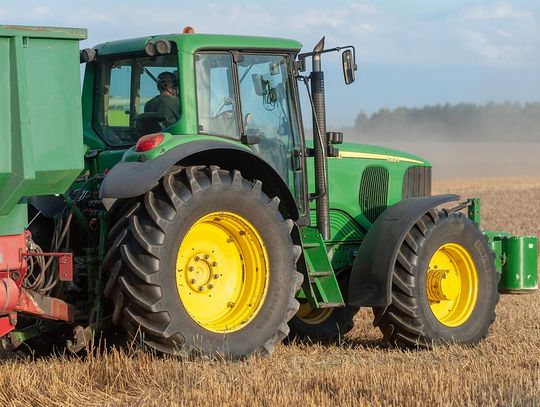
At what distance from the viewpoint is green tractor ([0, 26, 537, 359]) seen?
603 centimetres

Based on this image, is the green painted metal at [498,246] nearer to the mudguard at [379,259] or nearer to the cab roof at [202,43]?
the mudguard at [379,259]

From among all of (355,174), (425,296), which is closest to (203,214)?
(425,296)

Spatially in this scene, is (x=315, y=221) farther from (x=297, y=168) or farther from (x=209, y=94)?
(x=209, y=94)

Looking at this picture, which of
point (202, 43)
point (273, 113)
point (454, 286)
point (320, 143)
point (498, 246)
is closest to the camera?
point (202, 43)

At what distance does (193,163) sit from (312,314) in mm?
2584

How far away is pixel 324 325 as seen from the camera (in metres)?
8.84

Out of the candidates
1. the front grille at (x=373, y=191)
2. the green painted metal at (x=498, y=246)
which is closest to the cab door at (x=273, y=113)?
the front grille at (x=373, y=191)

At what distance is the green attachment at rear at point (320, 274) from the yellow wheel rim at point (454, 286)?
110cm

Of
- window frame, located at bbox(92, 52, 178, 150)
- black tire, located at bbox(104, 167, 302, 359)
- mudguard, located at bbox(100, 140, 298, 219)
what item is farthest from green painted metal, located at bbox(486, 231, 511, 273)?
window frame, located at bbox(92, 52, 178, 150)

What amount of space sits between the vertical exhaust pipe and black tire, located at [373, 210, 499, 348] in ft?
2.19

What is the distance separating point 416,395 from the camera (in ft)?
18.0

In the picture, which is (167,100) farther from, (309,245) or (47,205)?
(309,245)

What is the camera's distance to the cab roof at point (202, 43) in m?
7.11

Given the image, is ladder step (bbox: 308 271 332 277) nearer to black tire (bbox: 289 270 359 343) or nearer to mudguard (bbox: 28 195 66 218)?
black tire (bbox: 289 270 359 343)
